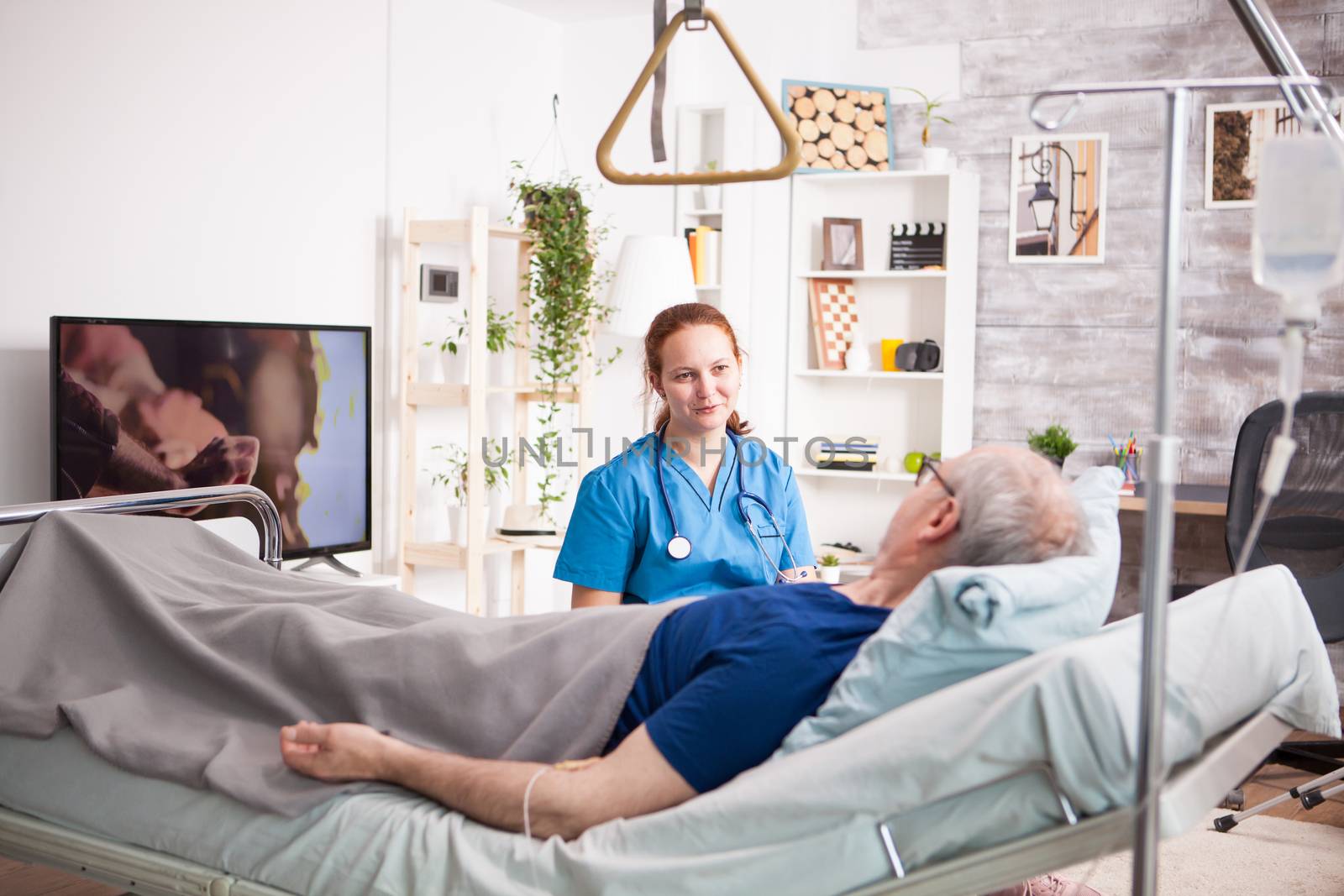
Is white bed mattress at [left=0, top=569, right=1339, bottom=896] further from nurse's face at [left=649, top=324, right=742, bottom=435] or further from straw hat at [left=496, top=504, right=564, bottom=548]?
straw hat at [left=496, top=504, right=564, bottom=548]

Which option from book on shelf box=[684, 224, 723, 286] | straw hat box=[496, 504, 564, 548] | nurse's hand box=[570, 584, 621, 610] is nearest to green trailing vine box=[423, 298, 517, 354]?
straw hat box=[496, 504, 564, 548]

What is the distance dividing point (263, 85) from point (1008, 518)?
2.99 m

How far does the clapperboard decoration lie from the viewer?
4.44 m

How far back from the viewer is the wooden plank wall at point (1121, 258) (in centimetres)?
420

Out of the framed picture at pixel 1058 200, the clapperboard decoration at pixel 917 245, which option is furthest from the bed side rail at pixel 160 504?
the framed picture at pixel 1058 200

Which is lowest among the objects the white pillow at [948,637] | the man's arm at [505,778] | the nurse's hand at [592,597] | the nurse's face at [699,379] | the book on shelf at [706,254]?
the man's arm at [505,778]

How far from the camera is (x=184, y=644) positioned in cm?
178

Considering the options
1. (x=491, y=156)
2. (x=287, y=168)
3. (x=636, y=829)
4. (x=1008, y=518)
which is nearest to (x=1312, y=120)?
(x=1008, y=518)

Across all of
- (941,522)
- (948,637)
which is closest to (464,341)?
(941,522)

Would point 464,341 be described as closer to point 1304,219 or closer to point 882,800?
point 882,800

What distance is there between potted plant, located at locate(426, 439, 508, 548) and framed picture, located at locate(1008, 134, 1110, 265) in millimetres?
2008

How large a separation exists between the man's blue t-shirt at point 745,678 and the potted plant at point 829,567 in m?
2.38

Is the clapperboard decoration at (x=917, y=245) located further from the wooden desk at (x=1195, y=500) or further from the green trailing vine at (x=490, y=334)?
the green trailing vine at (x=490, y=334)

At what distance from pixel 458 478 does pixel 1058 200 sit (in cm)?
237
